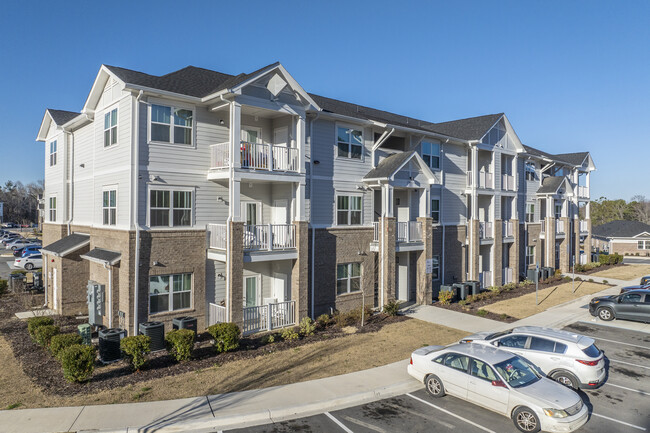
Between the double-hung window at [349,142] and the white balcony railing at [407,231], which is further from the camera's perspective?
the white balcony railing at [407,231]

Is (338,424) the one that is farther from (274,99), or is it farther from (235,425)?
(274,99)

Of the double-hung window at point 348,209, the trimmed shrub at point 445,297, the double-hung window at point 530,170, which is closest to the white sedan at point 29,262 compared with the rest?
the double-hung window at point 348,209

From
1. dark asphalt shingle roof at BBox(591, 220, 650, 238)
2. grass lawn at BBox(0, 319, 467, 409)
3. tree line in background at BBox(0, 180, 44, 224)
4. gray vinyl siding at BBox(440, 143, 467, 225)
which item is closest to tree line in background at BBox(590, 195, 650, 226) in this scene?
dark asphalt shingle roof at BBox(591, 220, 650, 238)

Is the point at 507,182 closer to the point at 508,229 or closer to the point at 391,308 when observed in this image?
the point at 508,229

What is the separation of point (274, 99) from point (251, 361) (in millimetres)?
10212

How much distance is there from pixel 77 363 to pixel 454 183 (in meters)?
22.2

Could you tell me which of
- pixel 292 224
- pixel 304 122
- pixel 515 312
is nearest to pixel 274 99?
pixel 304 122

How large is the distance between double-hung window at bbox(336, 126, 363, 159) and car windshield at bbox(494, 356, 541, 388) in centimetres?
1295

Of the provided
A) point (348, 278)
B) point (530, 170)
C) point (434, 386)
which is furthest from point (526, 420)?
point (530, 170)

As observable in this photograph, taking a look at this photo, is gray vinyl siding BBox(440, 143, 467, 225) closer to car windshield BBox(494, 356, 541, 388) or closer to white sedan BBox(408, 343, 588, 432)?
white sedan BBox(408, 343, 588, 432)

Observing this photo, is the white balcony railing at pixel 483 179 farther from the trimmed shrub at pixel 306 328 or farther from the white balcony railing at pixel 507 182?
the trimmed shrub at pixel 306 328

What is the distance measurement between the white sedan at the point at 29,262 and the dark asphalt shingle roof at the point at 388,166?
107 ft

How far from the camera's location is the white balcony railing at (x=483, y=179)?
27.4 m

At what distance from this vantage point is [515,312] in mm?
21750
